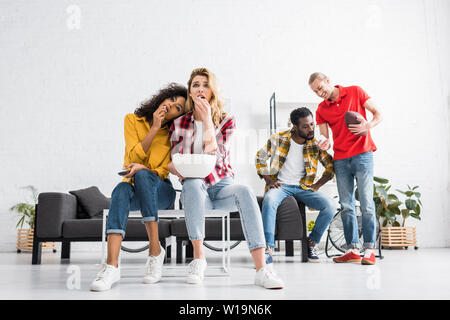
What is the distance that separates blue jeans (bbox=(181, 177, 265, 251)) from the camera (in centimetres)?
152

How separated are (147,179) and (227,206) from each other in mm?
366

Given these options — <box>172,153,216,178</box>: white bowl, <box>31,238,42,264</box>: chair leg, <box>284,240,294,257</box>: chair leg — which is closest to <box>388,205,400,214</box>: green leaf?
<box>284,240,294,257</box>: chair leg

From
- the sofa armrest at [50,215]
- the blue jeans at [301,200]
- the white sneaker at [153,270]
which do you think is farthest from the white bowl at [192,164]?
the sofa armrest at [50,215]

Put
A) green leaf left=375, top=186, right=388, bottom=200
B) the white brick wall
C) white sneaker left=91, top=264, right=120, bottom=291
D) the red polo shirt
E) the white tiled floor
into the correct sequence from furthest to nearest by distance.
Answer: the white brick wall → green leaf left=375, top=186, right=388, bottom=200 → the red polo shirt → white sneaker left=91, top=264, right=120, bottom=291 → the white tiled floor

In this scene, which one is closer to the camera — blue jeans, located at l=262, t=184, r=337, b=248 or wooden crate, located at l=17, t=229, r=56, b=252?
blue jeans, located at l=262, t=184, r=337, b=248

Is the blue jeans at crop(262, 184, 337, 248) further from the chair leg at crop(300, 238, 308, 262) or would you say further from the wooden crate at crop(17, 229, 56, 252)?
the wooden crate at crop(17, 229, 56, 252)

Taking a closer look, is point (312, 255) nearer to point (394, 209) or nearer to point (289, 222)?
point (289, 222)

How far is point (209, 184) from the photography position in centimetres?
171

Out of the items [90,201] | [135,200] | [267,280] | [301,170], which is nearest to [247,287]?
[267,280]

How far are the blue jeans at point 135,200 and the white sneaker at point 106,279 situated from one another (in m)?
0.15

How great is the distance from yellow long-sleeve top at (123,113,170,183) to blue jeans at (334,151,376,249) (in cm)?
135

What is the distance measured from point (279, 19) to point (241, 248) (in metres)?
2.98
